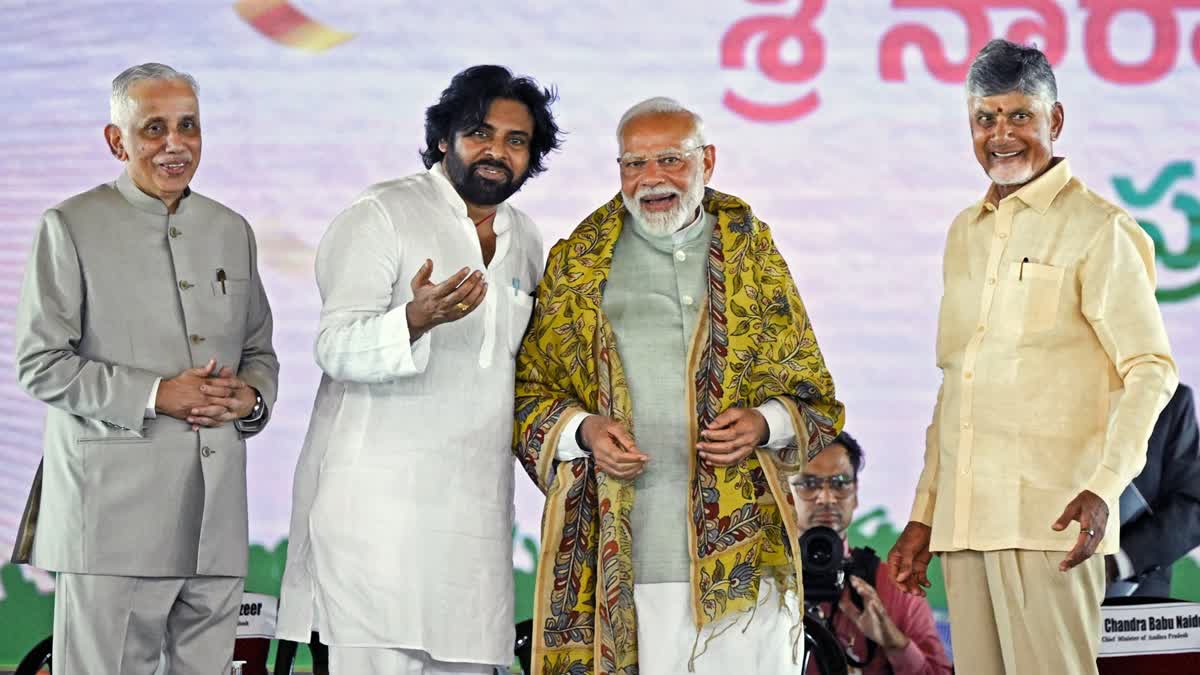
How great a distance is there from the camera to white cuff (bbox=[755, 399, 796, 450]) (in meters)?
3.19

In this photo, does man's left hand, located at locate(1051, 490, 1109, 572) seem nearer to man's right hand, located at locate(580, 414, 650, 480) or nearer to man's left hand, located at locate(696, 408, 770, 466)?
man's left hand, located at locate(696, 408, 770, 466)

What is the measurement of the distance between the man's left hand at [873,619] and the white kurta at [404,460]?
1.83 metres

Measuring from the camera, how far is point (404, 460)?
3.23 meters

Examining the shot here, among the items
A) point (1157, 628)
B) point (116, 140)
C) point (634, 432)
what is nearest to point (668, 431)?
point (634, 432)

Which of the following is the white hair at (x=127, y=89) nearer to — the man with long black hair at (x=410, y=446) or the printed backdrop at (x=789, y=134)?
the man with long black hair at (x=410, y=446)

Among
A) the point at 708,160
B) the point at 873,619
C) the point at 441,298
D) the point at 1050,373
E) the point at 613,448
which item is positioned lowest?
the point at 873,619

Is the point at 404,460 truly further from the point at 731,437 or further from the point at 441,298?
the point at 731,437

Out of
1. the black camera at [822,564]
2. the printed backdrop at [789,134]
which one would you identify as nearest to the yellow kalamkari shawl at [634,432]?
the black camera at [822,564]

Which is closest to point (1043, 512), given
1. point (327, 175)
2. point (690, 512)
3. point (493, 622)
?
point (690, 512)

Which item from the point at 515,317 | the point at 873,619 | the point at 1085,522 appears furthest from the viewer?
the point at 873,619

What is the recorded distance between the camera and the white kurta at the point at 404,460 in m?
3.20

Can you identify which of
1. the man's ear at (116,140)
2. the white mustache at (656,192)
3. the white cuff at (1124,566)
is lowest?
the white cuff at (1124,566)

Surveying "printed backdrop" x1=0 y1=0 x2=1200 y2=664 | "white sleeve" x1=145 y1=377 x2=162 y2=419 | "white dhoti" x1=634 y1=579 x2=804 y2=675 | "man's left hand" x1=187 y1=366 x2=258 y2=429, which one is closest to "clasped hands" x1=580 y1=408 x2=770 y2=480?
"white dhoti" x1=634 y1=579 x2=804 y2=675

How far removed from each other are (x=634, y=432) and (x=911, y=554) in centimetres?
66
